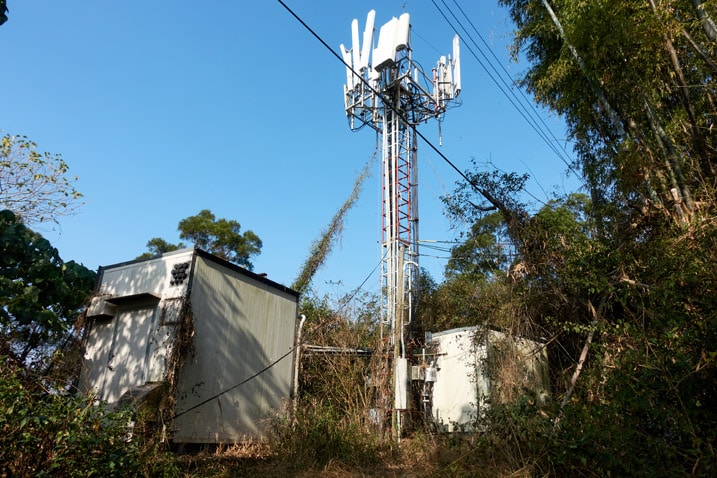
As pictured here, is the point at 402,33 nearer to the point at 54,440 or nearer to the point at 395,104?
the point at 395,104

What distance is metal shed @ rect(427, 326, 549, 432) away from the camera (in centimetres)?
765

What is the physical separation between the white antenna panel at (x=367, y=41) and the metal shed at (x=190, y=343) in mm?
8280

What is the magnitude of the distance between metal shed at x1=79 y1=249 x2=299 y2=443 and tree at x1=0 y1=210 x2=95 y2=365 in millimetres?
835

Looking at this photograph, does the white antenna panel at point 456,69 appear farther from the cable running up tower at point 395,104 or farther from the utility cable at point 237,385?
the utility cable at point 237,385

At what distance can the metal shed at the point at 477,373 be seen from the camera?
7648 millimetres

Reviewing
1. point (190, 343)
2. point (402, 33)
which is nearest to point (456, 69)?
point (402, 33)

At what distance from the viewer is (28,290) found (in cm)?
649

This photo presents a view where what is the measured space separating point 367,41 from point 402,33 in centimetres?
111

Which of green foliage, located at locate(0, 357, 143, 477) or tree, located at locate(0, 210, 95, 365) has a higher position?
tree, located at locate(0, 210, 95, 365)

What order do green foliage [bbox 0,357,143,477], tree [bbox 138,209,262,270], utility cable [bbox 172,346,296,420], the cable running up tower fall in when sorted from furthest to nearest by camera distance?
tree [bbox 138,209,262,270] → the cable running up tower → utility cable [bbox 172,346,296,420] → green foliage [bbox 0,357,143,477]

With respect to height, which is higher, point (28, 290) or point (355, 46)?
point (355, 46)

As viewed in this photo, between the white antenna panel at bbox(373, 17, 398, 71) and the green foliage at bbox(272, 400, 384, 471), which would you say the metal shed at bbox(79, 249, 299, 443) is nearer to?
the green foliage at bbox(272, 400, 384, 471)

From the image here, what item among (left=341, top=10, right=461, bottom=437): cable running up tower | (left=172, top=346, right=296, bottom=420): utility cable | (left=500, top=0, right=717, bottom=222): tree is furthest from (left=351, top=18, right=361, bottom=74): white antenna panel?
(left=172, top=346, right=296, bottom=420): utility cable

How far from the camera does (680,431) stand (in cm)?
466
